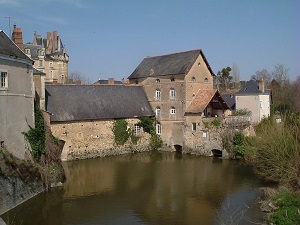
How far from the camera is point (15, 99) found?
18.1 m

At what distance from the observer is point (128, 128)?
31.3 metres

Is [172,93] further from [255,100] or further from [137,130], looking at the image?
[255,100]

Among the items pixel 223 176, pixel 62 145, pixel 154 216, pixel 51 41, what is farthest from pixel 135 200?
pixel 51 41

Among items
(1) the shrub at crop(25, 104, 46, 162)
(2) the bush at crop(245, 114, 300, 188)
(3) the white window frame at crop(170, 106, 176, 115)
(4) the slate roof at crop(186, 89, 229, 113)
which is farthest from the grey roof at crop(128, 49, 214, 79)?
(1) the shrub at crop(25, 104, 46, 162)

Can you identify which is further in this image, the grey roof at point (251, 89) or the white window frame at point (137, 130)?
the grey roof at point (251, 89)

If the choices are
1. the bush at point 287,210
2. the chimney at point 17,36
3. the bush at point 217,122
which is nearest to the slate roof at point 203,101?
the bush at point 217,122

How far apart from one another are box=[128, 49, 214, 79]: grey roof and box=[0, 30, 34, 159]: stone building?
15145 mm

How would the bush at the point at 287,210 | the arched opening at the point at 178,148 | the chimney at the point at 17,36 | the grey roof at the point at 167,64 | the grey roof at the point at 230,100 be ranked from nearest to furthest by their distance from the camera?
the bush at the point at 287,210
the chimney at the point at 17,36
the grey roof at the point at 167,64
the arched opening at the point at 178,148
the grey roof at the point at 230,100

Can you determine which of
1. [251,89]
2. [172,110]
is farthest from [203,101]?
[251,89]

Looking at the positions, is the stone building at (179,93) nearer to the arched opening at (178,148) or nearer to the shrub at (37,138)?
the arched opening at (178,148)

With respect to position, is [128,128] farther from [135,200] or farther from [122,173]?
[135,200]

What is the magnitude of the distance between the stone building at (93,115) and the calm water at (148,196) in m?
2.54

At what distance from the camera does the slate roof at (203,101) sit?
29984 mm

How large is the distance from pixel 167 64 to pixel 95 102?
26.2 ft
